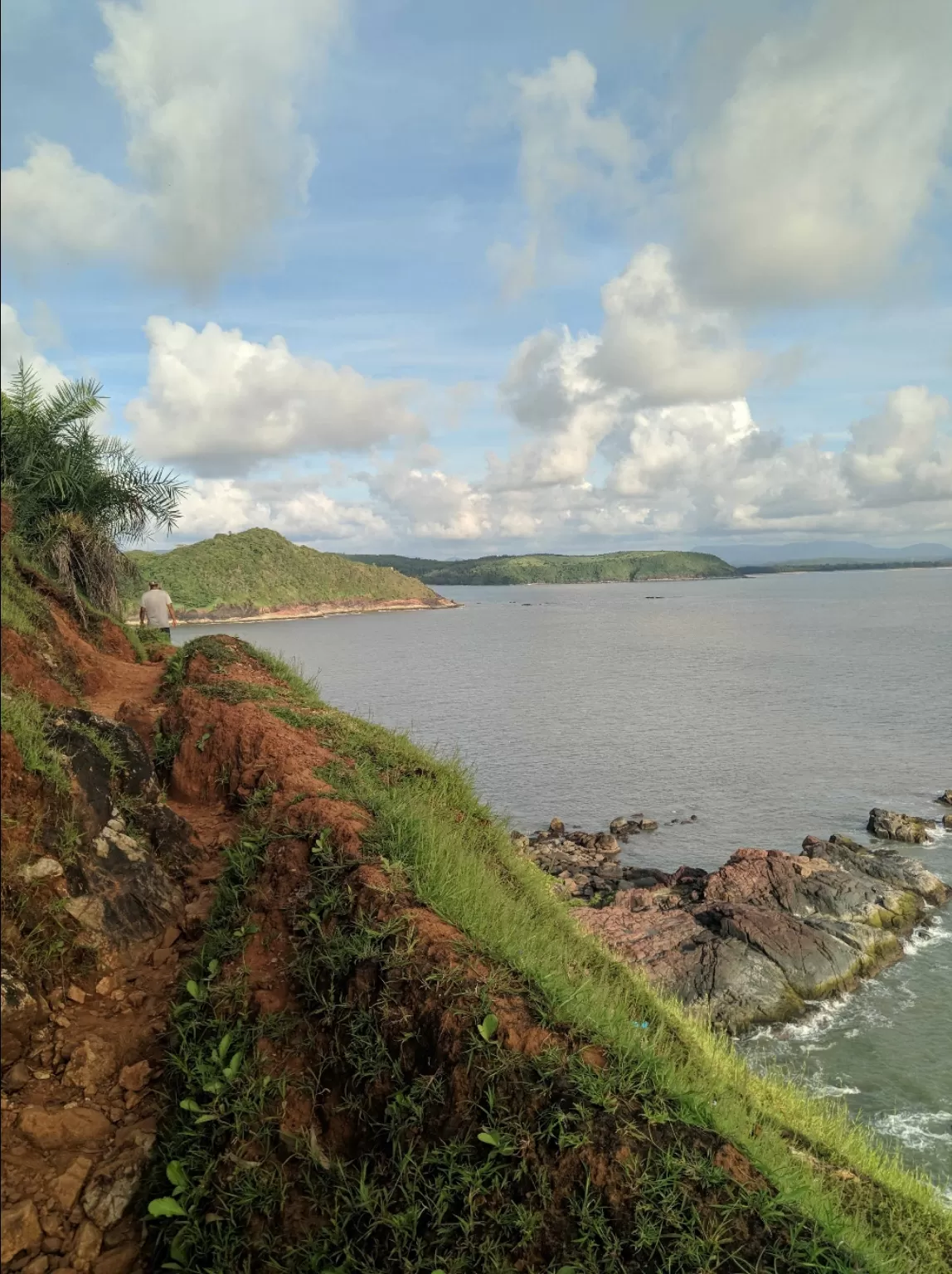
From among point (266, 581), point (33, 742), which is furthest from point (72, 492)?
point (266, 581)

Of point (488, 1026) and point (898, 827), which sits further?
point (898, 827)

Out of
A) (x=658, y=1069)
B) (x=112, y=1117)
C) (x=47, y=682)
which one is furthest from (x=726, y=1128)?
(x=47, y=682)

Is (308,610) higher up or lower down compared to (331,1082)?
higher up

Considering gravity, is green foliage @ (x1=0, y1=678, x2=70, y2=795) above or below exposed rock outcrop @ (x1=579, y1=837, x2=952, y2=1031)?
above

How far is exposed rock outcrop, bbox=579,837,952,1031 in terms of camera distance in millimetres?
16047

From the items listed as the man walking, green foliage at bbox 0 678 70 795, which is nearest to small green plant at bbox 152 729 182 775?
green foliage at bbox 0 678 70 795

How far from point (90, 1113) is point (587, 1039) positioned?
3002 mm

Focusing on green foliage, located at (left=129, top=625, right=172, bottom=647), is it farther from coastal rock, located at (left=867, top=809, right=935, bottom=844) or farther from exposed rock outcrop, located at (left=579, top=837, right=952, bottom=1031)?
coastal rock, located at (left=867, top=809, right=935, bottom=844)

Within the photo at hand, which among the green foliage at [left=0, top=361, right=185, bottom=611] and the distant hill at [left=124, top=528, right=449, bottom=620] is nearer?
the green foliage at [left=0, top=361, right=185, bottom=611]

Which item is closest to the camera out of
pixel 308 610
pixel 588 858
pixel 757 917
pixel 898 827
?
pixel 757 917

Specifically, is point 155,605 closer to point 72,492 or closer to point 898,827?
point 72,492

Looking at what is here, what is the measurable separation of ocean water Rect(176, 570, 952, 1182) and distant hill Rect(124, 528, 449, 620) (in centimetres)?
4333

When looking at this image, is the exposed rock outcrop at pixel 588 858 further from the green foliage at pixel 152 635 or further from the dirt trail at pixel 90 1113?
the dirt trail at pixel 90 1113

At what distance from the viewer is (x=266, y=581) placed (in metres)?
142
